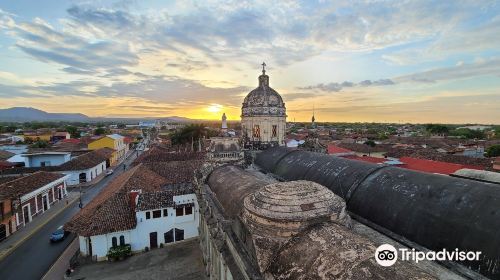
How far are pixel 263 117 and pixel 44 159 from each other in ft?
137

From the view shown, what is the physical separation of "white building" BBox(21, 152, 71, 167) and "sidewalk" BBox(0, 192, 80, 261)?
1401cm

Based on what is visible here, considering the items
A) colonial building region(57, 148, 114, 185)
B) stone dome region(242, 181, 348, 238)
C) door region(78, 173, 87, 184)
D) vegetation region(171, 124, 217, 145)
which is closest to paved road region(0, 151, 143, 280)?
colonial building region(57, 148, 114, 185)

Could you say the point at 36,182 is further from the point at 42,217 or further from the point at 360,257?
the point at 360,257

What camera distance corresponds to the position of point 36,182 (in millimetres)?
33156

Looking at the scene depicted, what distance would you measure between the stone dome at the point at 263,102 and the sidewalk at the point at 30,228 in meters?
23.6

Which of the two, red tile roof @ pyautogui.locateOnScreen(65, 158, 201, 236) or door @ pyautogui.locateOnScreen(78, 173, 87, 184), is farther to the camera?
door @ pyautogui.locateOnScreen(78, 173, 87, 184)

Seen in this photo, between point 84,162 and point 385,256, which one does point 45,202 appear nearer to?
point 84,162

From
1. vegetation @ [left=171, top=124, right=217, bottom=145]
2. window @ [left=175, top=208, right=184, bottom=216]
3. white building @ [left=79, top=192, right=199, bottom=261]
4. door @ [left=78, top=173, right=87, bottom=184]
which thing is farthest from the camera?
vegetation @ [left=171, top=124, right=217, bottom=145]

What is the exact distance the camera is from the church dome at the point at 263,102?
28.9 meters

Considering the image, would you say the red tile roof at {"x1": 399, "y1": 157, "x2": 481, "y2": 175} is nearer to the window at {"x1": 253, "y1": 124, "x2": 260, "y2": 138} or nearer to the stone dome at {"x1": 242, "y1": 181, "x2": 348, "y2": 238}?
the window at {"x1": 253, "y1": 124, "x2": 260, "y2": 138}

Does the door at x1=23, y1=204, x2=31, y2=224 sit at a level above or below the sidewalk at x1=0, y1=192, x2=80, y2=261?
above

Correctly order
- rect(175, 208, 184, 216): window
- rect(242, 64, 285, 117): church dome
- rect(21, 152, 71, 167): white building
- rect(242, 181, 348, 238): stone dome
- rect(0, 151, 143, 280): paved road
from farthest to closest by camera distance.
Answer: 1. rect(21, 152, 71, 167): white building
2. rect(242, 64, 285, 117): church dome
3. rect(175, 208, 184, 216): window
4. rect(0, 151, 143, 280): paved road
5. rect(242, 181, 348, 238): stone dome

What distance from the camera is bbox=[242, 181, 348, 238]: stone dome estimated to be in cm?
914

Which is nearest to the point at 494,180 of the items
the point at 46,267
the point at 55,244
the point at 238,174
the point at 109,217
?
the point at 238,174
